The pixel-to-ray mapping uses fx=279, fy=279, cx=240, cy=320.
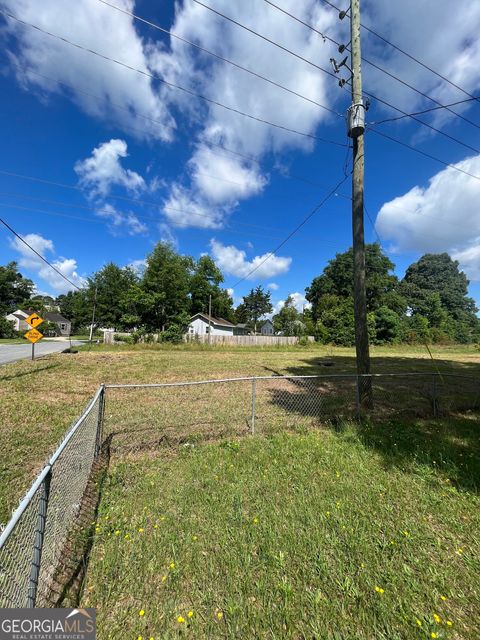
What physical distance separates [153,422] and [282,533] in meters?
3.64

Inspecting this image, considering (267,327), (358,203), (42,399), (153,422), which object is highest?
(267,327)

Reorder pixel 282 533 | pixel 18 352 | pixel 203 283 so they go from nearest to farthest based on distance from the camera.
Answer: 1. pixel 282 533
2. pixel 18 352
3. pixel 203 283

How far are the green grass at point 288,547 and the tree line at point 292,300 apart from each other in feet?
65.6

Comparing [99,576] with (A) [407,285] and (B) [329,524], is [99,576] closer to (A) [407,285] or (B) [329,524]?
(B) [329,524]

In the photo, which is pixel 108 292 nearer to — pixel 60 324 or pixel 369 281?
pixel 60 324

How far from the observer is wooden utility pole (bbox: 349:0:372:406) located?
20.4 feet

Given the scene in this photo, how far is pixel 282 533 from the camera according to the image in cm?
260

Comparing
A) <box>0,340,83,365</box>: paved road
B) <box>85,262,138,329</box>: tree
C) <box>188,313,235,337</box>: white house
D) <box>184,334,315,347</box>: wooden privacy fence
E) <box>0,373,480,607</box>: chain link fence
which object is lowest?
<box>0,373,480,607</box>: chain link fence

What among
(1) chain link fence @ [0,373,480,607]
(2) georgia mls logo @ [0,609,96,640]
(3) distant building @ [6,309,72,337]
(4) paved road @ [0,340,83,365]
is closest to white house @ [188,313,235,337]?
(4) paved road @ [0,340,83,365]

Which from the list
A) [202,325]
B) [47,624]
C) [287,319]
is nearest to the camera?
[47,624]

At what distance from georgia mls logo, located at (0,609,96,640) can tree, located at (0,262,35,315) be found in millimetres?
57795

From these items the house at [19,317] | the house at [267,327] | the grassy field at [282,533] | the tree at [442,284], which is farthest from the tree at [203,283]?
the grassy field at [282,533]

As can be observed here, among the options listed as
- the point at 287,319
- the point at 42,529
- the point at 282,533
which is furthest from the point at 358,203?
the point at 287,319

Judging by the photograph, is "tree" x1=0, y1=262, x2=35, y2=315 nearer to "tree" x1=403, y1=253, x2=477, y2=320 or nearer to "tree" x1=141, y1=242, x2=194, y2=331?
"tree" x1=141, y1=242, x2=194, y2=331
